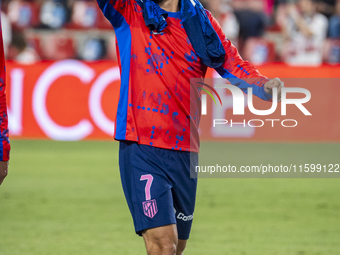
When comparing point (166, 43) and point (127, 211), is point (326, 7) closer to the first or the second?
point (127, 211)

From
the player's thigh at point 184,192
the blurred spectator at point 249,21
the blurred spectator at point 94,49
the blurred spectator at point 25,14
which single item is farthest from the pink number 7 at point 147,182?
the blurred spectator at point 25,14

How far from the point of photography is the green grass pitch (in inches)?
184

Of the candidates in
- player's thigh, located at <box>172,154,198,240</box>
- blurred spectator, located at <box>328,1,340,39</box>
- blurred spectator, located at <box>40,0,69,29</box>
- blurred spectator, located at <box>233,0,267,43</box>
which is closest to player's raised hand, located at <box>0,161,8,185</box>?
player's thigh, located at <box>172,154,198,240</box>

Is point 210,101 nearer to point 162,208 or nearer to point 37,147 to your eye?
point 37,147

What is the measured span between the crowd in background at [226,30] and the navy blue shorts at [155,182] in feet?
29.7

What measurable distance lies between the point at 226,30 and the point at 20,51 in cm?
462

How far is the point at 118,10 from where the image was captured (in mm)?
3055

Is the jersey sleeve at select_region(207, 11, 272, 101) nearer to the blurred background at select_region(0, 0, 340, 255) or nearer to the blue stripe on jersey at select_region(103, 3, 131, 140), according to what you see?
the blue stripe on jersey at select_region(103, 3, 131, 140)

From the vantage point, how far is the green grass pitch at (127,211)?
4.68 meters

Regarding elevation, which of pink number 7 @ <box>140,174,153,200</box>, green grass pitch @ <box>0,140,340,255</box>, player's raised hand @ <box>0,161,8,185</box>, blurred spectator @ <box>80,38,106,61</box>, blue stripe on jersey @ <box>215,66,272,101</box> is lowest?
green grass pitch @ <box>0,140,340,255</box>

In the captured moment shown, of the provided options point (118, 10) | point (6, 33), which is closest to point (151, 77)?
point (118, 10)

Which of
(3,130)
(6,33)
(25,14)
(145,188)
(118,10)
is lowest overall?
(6,33)

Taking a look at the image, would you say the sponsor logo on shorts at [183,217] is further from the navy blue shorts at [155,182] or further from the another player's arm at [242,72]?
the another player's arm at [242,72]

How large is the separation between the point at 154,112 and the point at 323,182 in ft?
17.6
